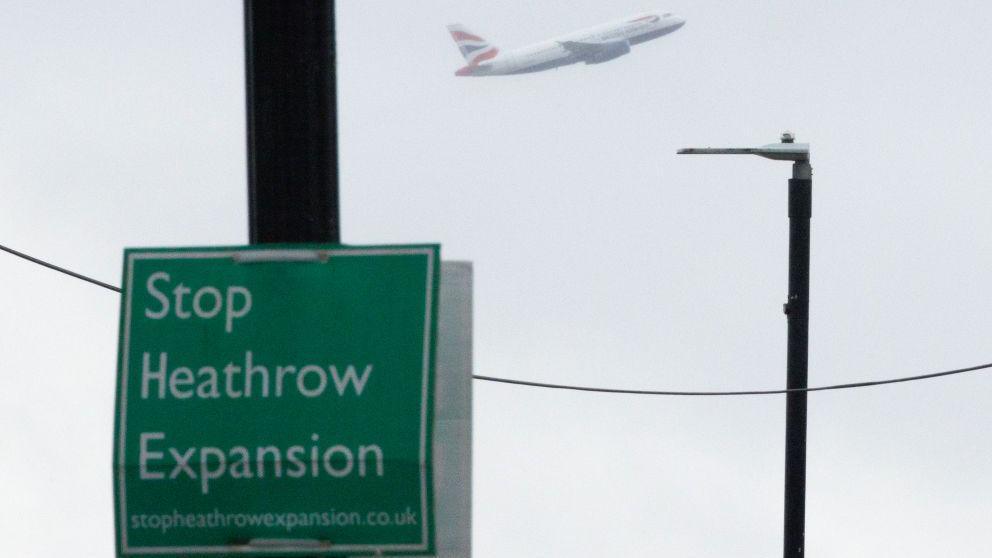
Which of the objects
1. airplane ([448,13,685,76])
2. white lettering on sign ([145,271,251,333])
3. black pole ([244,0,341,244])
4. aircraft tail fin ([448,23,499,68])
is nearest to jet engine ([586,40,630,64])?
airplane ([448,13,685,76])

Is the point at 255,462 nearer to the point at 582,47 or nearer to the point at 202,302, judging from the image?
the point at 202,302

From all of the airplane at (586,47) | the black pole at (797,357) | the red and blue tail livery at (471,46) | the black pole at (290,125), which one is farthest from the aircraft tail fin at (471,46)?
the black pole at (290,125)

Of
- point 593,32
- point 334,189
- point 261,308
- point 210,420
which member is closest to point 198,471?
point 210,420

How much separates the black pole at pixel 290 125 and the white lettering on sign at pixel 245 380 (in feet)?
1.68

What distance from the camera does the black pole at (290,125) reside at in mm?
6773

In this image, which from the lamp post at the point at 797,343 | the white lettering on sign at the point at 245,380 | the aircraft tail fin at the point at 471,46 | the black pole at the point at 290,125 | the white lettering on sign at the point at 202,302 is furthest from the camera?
the aircraft tail fin at the point at 471,46

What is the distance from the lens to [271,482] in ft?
21.2

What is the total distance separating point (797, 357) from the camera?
1791 cm

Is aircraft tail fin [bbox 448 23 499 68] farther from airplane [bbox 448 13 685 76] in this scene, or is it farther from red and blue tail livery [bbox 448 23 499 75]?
airplane [bbox 448 13 685 76]

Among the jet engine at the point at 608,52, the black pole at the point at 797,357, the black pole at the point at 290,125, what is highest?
the jet engine at the point at 608,52

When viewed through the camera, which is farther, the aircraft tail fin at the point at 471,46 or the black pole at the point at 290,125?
the aircraft tail fin at the point at 471,46

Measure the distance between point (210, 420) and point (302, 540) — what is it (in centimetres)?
54

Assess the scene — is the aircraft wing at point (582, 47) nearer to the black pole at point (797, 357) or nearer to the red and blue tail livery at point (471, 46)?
the red and blue tail livery at point (471, 46)

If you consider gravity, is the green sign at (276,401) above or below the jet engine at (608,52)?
below
